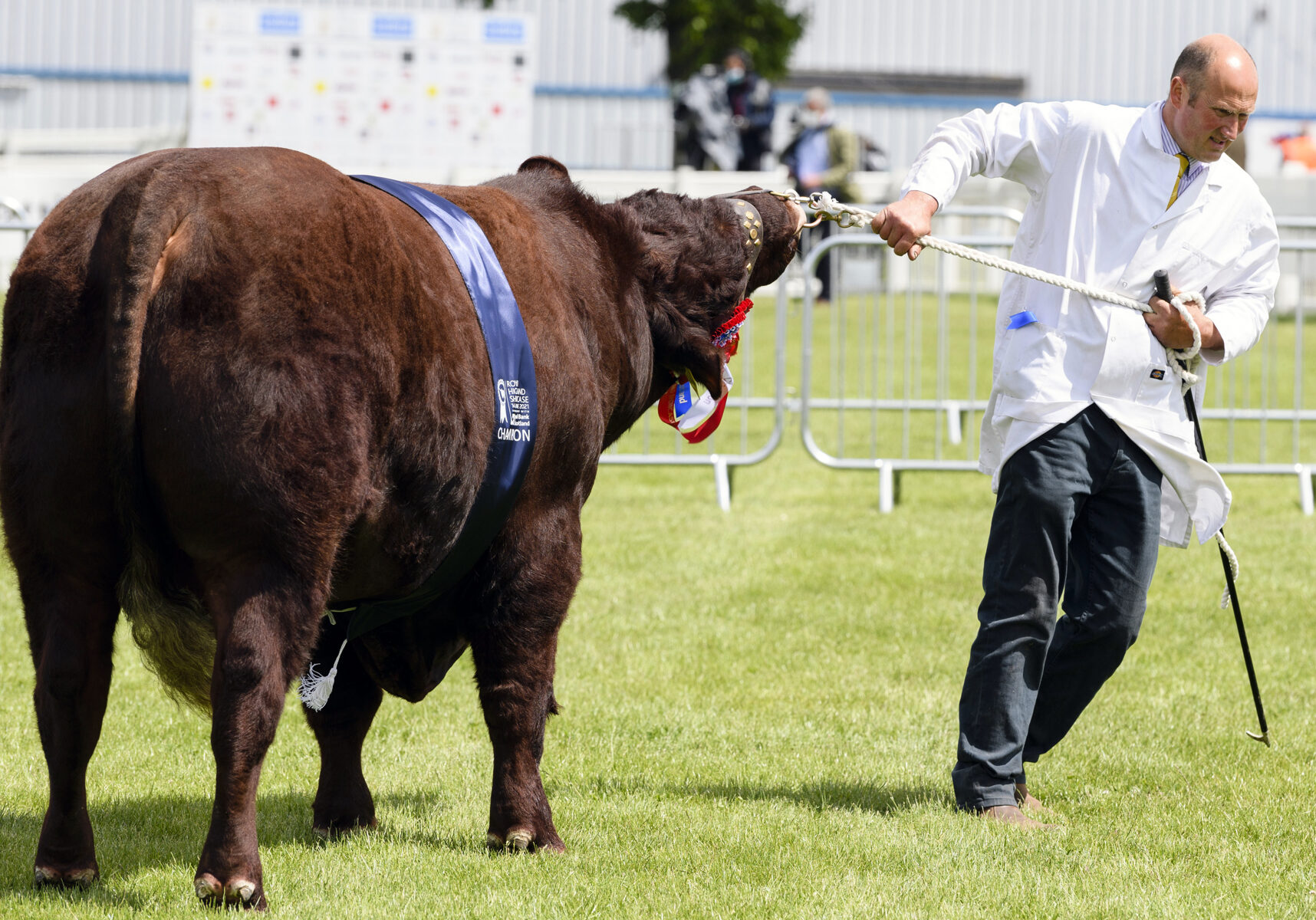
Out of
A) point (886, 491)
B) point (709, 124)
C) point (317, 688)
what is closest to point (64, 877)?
point (317, 688)

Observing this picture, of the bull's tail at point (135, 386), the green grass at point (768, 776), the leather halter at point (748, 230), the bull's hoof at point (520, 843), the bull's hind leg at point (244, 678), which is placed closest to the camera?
the bull's tail at point (135, 386)

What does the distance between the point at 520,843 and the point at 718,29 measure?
2891 centimetres

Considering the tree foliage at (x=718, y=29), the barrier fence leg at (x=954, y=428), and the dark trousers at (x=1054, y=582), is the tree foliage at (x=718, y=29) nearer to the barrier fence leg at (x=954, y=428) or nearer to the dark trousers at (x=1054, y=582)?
the barrier fence leg at (x=954, y=428)

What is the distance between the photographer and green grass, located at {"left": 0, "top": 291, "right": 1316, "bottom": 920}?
339 centimetres

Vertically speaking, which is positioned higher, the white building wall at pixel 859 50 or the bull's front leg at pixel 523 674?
the white building wall at pixel 859 50

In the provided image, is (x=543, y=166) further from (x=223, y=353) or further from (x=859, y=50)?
(x=859, y=50)

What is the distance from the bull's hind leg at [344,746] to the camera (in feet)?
12.4

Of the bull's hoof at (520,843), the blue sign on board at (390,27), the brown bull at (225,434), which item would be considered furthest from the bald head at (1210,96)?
the blue sign on board at (390,27)

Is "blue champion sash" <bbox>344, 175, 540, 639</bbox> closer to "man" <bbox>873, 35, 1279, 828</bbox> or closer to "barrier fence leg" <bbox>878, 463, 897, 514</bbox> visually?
"man" <bbox>873, 35, 1279, 828</bbox>

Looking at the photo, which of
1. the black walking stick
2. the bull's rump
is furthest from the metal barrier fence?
the bull's rump

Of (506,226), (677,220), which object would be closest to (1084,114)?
(677,220)

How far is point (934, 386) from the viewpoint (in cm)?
1285

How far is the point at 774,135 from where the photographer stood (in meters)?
30.3

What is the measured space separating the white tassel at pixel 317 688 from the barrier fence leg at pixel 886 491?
5.62 m
